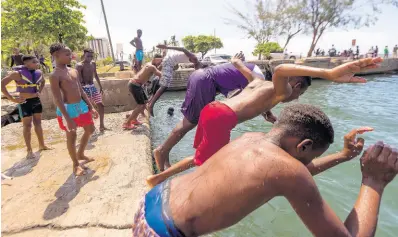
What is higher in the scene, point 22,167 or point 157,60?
point 157,60

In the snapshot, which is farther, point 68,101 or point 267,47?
point 267,47

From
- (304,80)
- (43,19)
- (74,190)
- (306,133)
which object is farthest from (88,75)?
(43,19)

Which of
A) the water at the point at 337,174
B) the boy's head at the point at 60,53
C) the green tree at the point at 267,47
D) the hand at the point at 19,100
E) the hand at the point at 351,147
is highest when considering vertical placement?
the green tree at the point at 267,47

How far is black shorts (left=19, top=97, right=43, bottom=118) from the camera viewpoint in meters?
4.48

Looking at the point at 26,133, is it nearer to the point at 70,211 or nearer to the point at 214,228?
the point at 70,211

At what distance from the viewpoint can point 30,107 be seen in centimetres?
455

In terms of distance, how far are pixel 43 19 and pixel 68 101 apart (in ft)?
64.0

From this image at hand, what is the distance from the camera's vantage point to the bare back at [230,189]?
Result: 50.5 inches

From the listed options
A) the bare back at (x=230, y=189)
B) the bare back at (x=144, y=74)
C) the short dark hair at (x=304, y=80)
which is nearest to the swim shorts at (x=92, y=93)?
the bare back at (x=144, y=74)

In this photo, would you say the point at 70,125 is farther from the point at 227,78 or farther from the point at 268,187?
the point at 268,187

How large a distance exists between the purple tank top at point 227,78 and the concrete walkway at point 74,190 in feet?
4.81

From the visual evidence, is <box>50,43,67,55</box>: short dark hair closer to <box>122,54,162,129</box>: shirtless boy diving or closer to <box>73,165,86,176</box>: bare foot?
Answer: <box>73,165,86,176</box>: bare foot

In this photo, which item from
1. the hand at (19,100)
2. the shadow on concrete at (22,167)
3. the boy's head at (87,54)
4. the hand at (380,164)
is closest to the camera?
the hand at (380,164)

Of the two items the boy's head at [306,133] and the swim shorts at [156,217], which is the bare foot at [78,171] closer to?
the swim shorts at [156,217]
